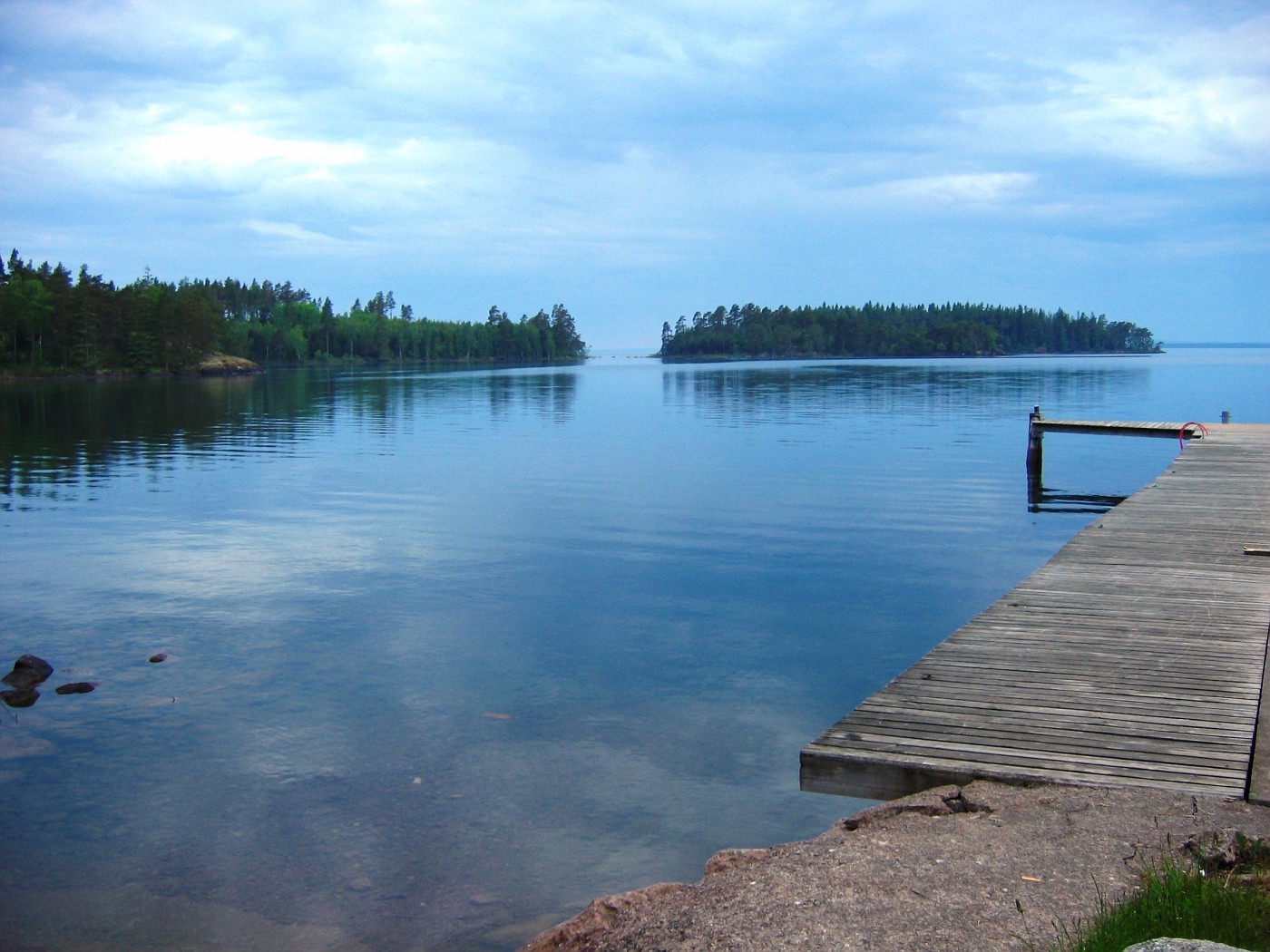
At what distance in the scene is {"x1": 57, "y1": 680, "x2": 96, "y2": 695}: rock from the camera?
10469 mm

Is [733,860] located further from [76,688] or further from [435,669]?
[76,688]

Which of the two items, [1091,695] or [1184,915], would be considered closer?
[1184,915]

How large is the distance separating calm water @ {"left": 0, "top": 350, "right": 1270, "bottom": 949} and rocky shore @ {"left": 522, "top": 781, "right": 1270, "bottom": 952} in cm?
152

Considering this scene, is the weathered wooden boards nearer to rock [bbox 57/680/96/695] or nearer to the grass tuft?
rock [bbox 57/680/96/695]

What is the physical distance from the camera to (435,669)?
11344 millimetres

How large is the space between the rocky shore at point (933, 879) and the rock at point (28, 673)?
7381 millimetres

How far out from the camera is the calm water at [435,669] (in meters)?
7.08

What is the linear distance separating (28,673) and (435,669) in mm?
4042

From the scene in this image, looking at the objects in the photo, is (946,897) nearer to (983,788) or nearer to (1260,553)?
(983,788)

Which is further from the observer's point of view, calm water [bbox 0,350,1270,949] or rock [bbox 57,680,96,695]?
rock [bbox 57,680,96,695]

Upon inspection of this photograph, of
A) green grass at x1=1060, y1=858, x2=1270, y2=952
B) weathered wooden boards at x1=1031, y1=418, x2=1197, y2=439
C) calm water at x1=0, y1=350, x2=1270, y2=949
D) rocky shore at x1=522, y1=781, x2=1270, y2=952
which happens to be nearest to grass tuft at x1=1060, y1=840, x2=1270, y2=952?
green grass at x1=1060, y1=858, x2=1270, y2=952

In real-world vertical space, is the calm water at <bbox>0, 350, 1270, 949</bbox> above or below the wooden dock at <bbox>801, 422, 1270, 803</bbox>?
below

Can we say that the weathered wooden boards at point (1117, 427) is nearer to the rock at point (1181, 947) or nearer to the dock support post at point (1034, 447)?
the dock support post at point (1034, 447)

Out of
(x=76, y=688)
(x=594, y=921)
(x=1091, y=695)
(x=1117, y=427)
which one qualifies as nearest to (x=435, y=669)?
(x=76, y=688)
